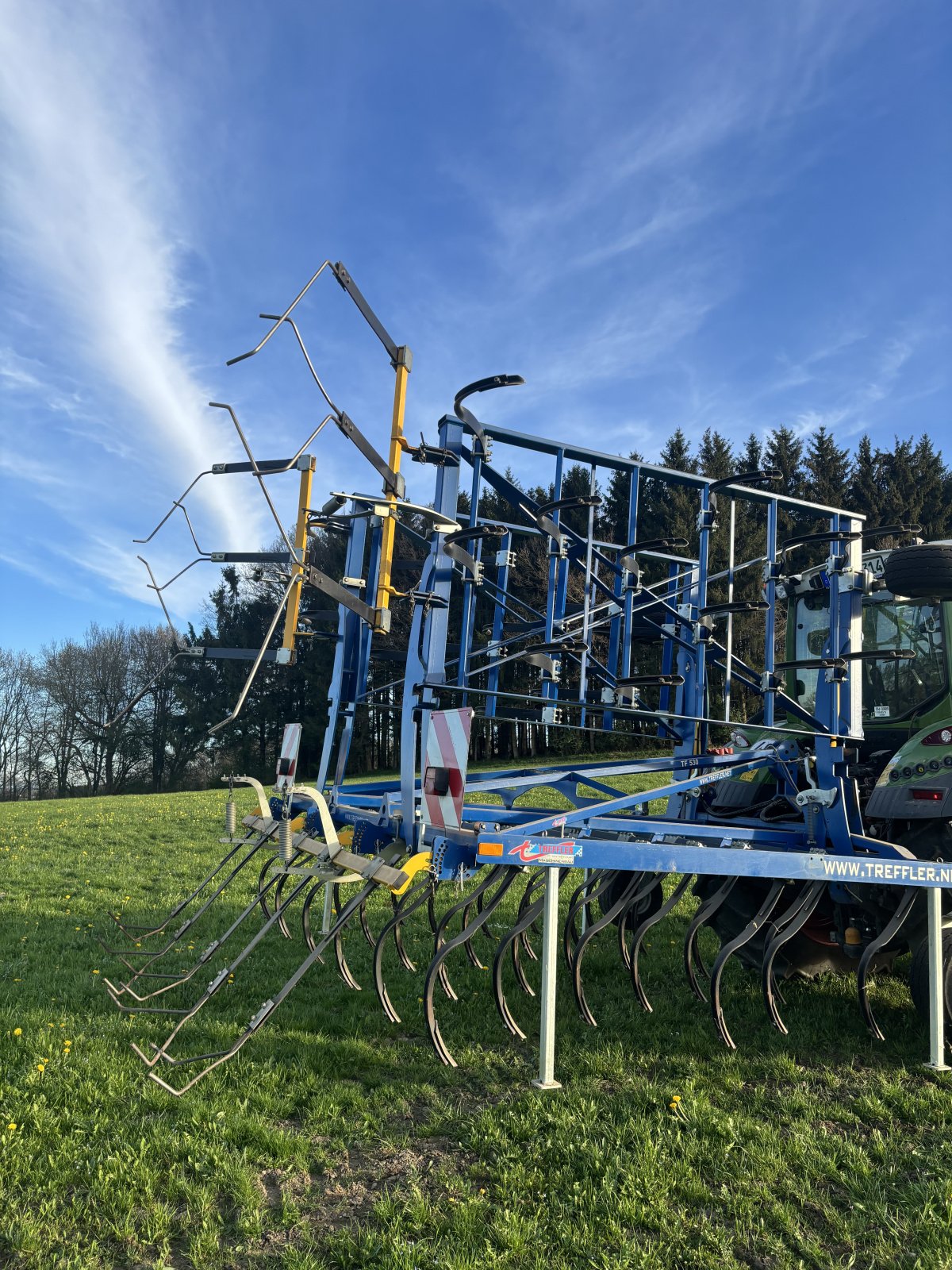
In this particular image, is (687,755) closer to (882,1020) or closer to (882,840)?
(882,840)

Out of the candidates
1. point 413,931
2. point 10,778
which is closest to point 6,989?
point 413,931

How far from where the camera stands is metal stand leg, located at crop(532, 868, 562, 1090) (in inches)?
150

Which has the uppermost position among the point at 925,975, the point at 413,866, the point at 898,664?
the point at 898,664

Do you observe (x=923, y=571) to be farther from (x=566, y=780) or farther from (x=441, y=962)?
(x=441, y=962)

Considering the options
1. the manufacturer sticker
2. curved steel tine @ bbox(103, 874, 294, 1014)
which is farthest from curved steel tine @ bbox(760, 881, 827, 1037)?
curved steel tine @ bbox(103, 874, 294, 1014)

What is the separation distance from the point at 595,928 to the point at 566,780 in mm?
1414

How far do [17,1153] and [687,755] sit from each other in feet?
13.7

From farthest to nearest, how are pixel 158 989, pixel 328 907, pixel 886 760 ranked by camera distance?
1. pixel 328 907
2. pixel 886 760
3. pixel 158 989

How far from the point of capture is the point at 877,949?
4.52 meters

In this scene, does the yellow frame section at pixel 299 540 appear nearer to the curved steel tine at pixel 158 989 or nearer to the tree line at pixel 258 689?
the curved steel tine at pixel 158 989

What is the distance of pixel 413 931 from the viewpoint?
6.82 meters

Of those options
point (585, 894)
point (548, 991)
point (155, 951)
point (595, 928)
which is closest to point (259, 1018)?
point (548, 991)

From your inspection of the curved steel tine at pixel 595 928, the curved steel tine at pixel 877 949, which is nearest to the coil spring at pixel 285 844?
the curved steel tine at pixel 595 928

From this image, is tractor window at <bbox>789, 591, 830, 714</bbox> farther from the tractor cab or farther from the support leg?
the support leg
